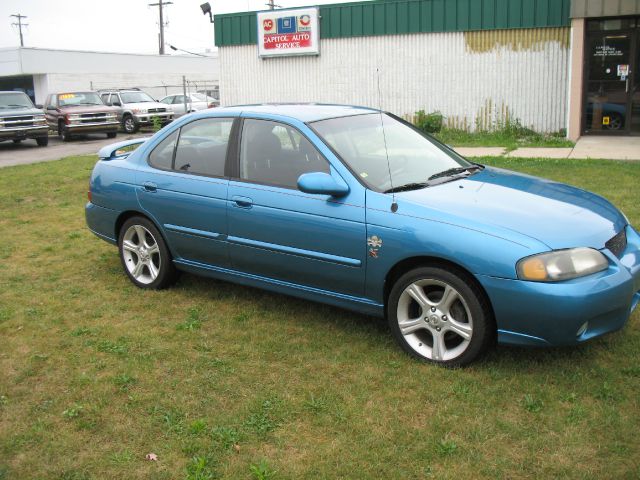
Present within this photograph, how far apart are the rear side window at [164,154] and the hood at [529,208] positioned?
227 centimetres

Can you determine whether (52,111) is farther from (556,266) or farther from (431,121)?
(556,266)

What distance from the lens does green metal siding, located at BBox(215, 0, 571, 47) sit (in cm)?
1755

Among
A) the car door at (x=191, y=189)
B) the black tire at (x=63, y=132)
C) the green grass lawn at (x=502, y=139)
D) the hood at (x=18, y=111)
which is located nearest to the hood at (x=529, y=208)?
the car door at (x=191, y=189)

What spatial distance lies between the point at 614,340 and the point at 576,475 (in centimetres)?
170

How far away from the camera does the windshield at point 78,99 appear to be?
24844 mm

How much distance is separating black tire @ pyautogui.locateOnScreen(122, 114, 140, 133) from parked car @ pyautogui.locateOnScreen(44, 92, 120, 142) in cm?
167

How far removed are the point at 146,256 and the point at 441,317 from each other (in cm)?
294

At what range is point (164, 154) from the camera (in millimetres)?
6035

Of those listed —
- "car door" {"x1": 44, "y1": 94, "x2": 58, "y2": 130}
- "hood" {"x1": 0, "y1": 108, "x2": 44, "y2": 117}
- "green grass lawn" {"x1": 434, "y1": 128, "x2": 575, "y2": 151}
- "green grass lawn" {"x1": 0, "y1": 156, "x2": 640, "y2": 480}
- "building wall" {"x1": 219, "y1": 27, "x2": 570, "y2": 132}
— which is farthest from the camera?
"car door" {"x1": 44, "y1": 94, "x2": 58, "y2": 130}

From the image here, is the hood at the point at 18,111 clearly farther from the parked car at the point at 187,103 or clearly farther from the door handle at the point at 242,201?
the door handle at the point at 242,201

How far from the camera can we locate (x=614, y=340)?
15.5ft

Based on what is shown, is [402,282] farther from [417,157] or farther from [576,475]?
[576,475]

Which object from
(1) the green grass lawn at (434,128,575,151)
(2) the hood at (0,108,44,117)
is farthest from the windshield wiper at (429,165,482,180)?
(2) the hood at (0,108,44,117)

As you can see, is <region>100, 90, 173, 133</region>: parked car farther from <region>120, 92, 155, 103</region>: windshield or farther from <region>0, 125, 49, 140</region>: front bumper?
<region>0, 125, 49, 140</region>: front bumper
